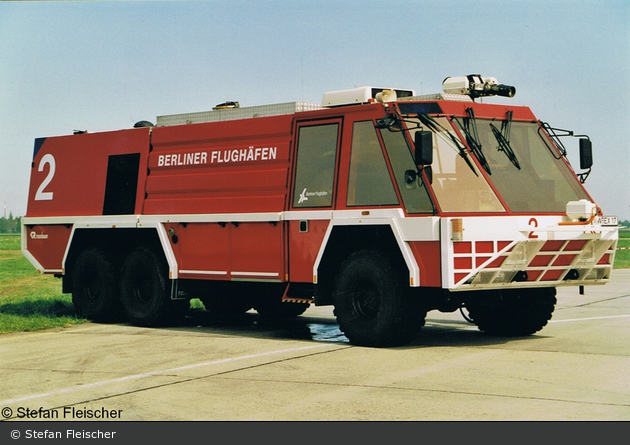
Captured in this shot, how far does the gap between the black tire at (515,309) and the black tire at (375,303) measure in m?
1.02

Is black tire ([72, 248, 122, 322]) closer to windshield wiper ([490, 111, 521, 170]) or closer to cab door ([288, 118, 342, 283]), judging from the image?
cab door ([288, 118, 342, 283])

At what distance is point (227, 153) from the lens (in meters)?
13.9

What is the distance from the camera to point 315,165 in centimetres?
1269

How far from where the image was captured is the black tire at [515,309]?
1236 centimetres

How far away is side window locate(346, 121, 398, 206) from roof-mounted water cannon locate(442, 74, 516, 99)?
Result: 1416 mm

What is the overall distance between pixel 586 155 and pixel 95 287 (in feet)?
26.2

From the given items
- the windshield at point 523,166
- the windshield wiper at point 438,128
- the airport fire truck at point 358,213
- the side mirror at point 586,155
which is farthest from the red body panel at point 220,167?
the side mirror at point 586,155

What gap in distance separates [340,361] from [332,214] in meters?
2.25

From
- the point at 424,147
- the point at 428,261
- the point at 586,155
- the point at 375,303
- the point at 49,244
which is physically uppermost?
the point at 586,155

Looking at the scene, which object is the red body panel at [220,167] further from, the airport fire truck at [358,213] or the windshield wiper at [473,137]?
the windshield wiper at [473,137]

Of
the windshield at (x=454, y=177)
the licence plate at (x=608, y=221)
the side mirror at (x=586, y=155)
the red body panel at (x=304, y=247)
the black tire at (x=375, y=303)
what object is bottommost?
the black tire at (x=375, y=303)

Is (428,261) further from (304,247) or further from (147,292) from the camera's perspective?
(147,292)

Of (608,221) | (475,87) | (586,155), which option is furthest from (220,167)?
(608,221)
